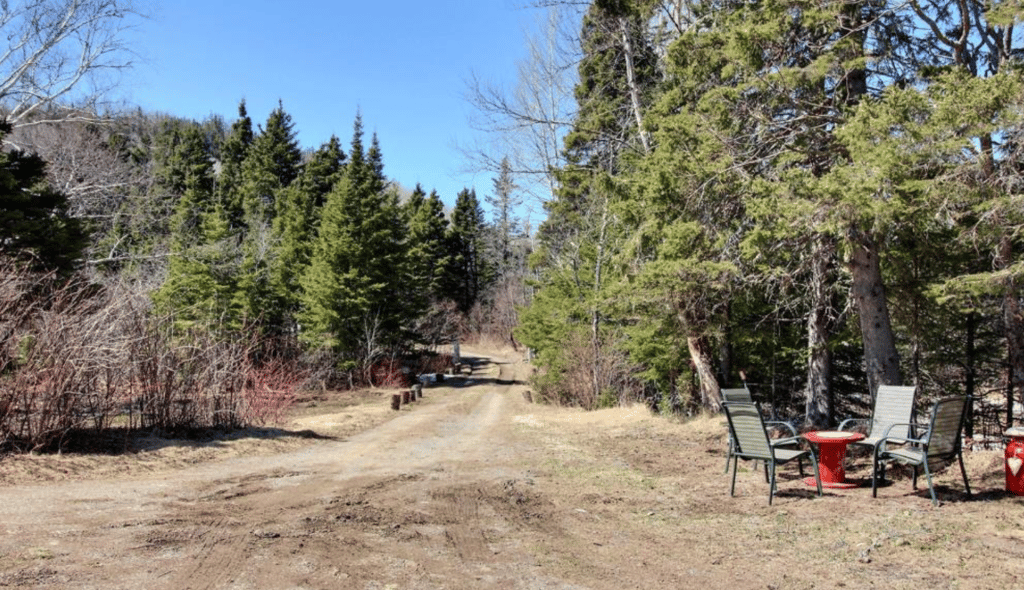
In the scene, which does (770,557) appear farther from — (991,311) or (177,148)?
(177,148)

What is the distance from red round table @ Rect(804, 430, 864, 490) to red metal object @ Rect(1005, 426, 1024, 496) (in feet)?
4.10

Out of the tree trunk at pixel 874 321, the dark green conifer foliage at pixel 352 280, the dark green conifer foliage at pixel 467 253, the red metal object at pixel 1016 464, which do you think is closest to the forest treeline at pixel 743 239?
the tree trunk at pixel 874 321

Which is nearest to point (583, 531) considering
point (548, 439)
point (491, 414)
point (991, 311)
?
point (548, 439)

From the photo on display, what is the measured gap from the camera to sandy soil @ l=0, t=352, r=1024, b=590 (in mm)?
4242

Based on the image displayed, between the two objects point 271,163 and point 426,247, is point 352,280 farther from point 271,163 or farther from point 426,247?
point 271,163

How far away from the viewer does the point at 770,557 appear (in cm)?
473

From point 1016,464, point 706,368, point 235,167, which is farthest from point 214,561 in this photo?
point 235,167

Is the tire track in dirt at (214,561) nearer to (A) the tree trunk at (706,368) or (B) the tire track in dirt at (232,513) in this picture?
(B) the tire track in dirt at (232,513)

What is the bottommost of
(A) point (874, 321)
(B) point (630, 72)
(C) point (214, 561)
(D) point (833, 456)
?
(C) point (214, 561)

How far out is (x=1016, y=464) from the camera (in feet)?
19.7

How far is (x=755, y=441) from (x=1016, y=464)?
224 cm

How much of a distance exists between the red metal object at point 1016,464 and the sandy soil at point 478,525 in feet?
0.46

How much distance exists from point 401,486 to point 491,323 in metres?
55.1

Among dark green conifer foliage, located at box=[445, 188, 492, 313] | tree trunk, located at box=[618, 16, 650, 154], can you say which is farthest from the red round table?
dark green conifer foliage, located at box=[445, 188, 492, 313]
